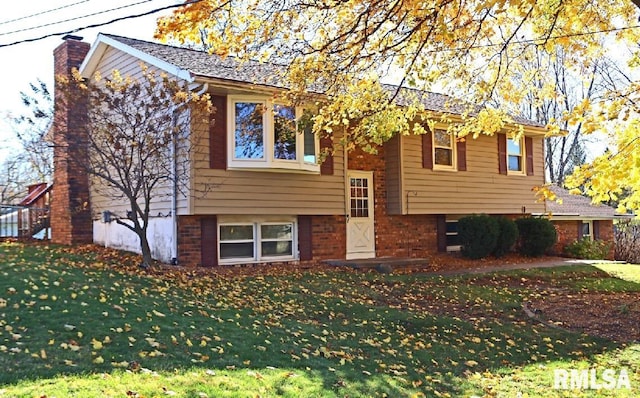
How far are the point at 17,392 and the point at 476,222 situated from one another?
13.6 m

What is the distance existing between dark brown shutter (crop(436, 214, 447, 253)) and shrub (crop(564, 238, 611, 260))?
20.6ft

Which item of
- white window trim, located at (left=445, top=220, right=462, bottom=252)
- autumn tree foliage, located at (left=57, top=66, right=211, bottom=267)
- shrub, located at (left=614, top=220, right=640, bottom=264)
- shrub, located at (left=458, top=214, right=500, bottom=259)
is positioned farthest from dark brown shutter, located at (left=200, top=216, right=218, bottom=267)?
shrub, located at (left=614, top=220, right=640, bottom=264)

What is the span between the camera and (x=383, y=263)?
13172mm

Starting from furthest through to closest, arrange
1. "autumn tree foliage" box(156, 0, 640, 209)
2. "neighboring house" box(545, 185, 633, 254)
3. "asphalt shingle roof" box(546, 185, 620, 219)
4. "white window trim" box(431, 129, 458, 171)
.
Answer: "asphalt shingle roof" box(546, 185, 620, 219), "neighboring house" box(545, 185, 633, 254), "white window trim" box(431, 129, 458, 171), "autumn tree foliage" box(156, 0, 640, 209)

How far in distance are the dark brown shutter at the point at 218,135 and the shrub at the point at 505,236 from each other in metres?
8.80

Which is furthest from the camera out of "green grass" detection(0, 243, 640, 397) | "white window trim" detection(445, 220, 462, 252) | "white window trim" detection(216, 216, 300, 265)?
"white window trim" detection(445, 220, 462, 252)

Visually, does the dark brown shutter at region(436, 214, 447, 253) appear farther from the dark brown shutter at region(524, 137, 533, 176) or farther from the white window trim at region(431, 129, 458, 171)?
the dark brown shutter at region(524, 137, 533, 176)

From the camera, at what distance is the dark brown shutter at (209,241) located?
11.8 metres

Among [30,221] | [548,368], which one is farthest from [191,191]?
[30,221]

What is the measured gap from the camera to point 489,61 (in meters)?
9.29

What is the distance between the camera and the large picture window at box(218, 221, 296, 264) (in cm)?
1226

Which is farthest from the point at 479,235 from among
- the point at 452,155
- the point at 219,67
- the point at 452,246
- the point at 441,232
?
the point at 219,67

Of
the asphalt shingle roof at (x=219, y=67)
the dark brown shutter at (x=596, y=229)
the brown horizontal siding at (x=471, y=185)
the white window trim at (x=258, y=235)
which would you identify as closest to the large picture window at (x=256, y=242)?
the white window trim at (x=258, y=235)

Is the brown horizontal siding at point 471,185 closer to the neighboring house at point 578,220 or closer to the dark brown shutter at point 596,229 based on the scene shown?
the neighboring house at point 578,220
